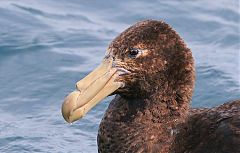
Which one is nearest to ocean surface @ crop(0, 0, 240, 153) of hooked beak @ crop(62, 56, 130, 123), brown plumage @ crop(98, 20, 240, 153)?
brown plumage @ crop(98, 20, 240, 153)

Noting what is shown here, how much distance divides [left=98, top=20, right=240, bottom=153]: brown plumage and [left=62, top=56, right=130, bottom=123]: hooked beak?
6 cm

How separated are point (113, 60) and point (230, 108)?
34.7 inches

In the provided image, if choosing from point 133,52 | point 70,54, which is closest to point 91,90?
point 133,52

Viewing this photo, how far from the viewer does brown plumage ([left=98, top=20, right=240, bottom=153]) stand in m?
6.86

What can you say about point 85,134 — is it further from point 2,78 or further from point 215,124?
point 215,124

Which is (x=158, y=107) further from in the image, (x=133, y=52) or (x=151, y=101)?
(x=133, y=52)

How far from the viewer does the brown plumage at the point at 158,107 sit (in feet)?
22.5

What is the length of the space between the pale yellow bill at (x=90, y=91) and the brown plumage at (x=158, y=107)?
76mm

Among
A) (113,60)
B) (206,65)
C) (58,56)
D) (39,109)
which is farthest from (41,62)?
(113,60)

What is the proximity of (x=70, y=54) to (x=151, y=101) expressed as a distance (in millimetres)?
4159

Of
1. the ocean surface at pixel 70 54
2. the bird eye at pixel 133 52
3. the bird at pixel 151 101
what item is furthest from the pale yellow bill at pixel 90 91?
the ocean surface at pixel 70 54

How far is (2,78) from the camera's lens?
1046 centimetres

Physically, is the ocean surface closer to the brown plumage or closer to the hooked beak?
the brown plumage

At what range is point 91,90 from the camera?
6.78 metres
